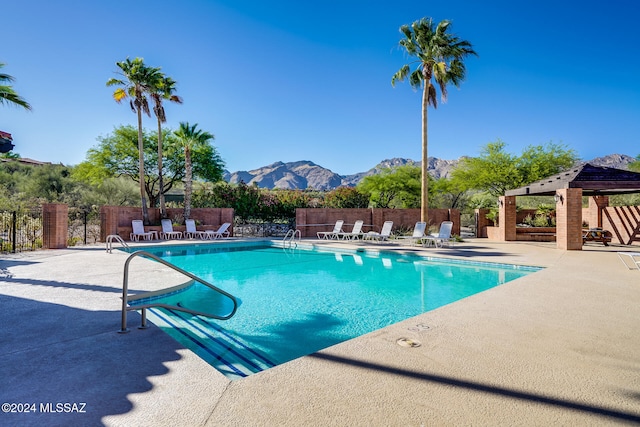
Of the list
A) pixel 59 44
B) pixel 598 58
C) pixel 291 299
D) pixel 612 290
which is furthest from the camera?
pixel 598 58

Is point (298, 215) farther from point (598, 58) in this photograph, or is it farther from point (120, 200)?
point (598, 58)

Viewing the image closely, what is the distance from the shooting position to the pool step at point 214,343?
11.2 ft

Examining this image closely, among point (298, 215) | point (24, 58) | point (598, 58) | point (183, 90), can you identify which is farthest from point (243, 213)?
point (598, 58)

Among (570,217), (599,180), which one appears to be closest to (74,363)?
(570,217)

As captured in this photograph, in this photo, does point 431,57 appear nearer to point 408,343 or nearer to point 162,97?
point 162,97

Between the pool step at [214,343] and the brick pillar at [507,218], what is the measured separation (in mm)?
14086

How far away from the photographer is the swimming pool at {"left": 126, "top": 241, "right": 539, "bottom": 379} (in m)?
4.05

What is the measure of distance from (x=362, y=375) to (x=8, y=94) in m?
12.6

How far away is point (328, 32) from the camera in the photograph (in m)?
15.4

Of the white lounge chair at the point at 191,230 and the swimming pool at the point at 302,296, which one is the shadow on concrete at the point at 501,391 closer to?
the swimming pool at the point at 302,296

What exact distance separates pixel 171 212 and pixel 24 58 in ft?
28.2

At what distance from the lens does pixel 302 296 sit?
6594 millimetres

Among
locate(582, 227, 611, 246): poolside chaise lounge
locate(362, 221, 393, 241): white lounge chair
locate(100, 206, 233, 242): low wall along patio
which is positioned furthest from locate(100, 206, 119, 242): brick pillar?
locate(582, 227, 611, 246): poolside chaise lounge

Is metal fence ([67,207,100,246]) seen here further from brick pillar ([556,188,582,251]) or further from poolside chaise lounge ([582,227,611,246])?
poolside chaise lounge ([582,227,611,246])
